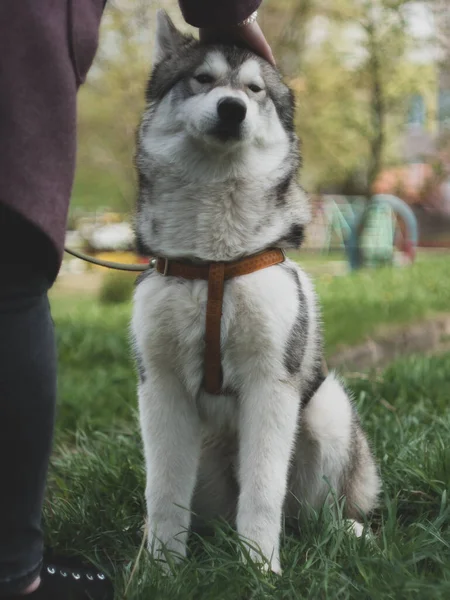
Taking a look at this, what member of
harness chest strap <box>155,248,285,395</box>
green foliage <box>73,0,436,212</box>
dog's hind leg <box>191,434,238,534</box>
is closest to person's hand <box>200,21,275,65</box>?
harness chest strap <box>155,248,285,395</box>

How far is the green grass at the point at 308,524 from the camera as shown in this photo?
1.97m

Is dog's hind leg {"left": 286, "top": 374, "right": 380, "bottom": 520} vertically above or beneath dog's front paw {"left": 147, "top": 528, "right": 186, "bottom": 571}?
above

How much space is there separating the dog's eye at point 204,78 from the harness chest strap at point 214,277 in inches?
21.1

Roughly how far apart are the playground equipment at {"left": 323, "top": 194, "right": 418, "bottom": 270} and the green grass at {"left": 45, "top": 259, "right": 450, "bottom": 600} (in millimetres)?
8324

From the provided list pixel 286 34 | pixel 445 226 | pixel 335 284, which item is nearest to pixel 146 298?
pixel 335 284

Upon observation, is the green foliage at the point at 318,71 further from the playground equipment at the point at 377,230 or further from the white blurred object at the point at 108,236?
the white blurred object at the point at 108,236

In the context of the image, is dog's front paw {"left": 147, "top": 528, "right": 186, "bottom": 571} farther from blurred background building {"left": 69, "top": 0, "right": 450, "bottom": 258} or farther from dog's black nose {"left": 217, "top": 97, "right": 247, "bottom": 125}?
blurred background building {"left": 69, "top": 0, "right": 450, "bottom": 258}

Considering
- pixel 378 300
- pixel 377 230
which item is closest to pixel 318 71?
pixel 377 230

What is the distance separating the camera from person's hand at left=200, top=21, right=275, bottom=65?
234 cm

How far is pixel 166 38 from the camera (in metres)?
2.51

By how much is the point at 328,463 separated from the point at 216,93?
1208mm

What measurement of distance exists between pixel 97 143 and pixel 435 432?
544 inches

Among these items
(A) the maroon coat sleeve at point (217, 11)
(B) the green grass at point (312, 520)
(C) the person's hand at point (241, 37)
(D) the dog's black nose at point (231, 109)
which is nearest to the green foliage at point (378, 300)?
(B) the green grass at point (312, 520)

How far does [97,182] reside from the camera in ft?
59.0
